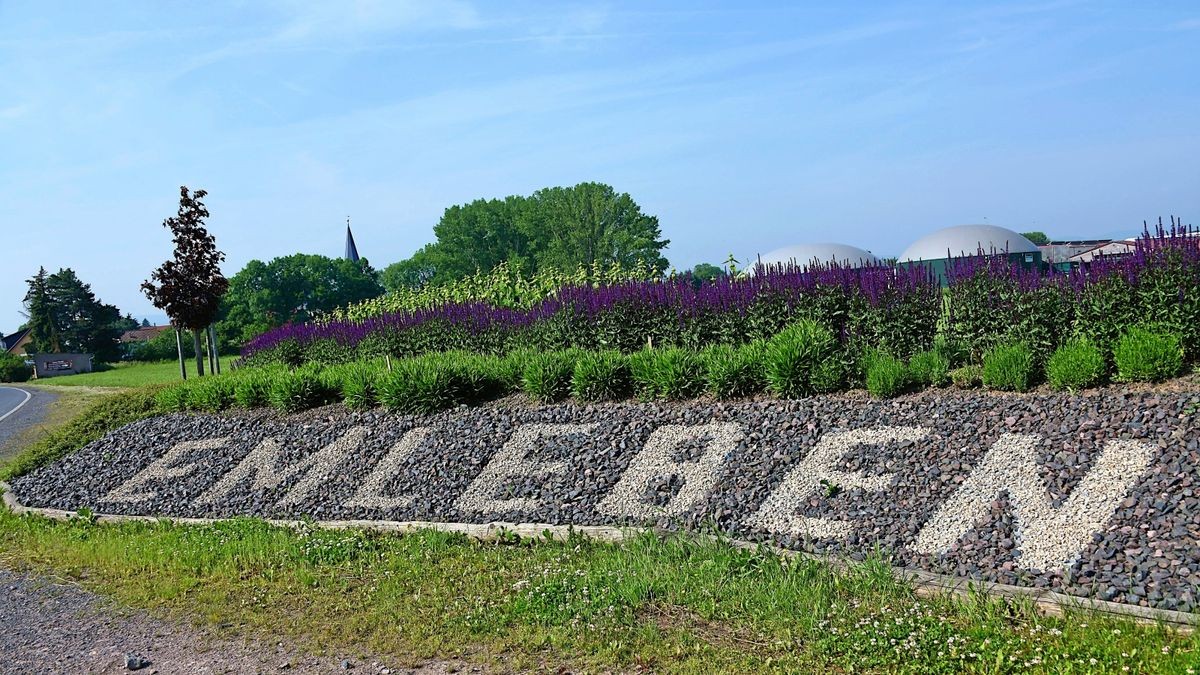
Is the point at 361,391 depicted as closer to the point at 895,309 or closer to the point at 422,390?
the point at 422,390

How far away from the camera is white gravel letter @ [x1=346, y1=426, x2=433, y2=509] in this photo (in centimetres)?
827

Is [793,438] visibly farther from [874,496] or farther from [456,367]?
[456,367]

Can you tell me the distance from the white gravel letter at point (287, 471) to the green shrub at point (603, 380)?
8.08 ft

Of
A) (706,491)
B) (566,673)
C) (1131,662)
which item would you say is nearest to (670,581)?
(566,673)

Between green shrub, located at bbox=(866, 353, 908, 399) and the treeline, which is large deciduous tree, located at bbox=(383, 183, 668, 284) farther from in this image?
green shrub, located at bbox=(866, 353, 908, 399)

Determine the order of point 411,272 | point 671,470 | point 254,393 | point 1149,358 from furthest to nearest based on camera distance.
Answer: point 411,272, point 254,393, point 671,470, point 1149,358

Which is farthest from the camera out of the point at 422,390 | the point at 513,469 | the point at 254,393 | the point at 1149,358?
the point at 254,393

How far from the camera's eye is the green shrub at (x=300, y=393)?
11938mm

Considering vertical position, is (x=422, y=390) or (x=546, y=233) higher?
(x=546, y=233)

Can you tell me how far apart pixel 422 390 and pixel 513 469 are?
2.51 m

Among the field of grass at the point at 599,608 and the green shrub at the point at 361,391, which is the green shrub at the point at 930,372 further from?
the green shrub at the point at 361,391

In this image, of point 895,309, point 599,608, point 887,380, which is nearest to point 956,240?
point 895,309

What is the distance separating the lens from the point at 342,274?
200 feet

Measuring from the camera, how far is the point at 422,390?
10430 mm
